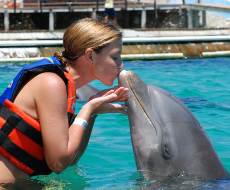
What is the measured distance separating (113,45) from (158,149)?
0.94m

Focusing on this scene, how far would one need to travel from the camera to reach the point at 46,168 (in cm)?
350

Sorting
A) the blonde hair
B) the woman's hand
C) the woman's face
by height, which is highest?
the blonde hair

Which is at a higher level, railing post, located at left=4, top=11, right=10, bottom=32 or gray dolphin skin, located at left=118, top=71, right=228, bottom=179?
gray dolphin skin, located at left=118, top=71, right=228, bottom=179

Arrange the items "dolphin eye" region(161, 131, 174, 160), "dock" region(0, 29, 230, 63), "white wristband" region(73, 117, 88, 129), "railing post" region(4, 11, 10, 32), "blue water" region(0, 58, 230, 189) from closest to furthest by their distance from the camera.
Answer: "white wristband" region(73, 117, 88, 129) < "dolphin eye" region(161, 131, 174, 160) < "blue water" region(0, 58, 230, 189) < "dock" region(0, 29, 230, 63) < "railing post" region(4, 11, 10, 32)

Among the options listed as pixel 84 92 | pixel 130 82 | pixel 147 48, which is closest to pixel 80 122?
pixel 130 82

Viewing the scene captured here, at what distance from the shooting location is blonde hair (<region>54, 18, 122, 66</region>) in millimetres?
3414

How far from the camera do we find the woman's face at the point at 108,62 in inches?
137

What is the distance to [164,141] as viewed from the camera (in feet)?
12.1

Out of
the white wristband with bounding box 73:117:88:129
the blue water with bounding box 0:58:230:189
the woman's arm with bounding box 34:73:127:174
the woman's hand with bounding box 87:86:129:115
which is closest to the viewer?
the woman's arm with bounding box 34:73:127:174

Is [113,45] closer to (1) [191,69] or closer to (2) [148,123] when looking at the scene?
(2) [148,123]

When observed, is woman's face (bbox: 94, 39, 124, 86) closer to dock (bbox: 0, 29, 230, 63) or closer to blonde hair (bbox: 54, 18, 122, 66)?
blonde hair (bbox: 54, 18, 122, 66)

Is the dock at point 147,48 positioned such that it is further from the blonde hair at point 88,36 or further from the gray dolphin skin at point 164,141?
the blonde hair at point 88,36

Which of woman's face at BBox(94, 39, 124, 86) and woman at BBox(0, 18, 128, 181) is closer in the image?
woman at BBox(0, 18, 128, 181)

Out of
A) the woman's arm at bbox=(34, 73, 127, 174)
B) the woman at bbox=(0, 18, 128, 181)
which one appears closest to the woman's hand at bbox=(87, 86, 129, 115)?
the woman at bbox=(0, 18, 128, 181)
